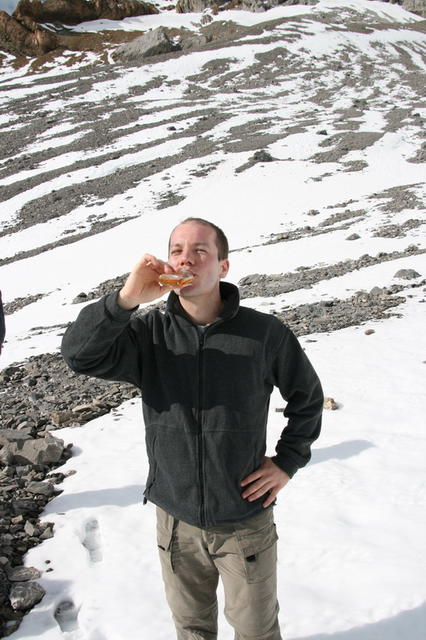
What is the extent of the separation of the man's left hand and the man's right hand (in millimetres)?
1042

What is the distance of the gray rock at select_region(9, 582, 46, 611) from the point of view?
3604mm

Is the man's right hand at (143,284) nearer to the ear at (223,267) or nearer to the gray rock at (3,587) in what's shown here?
the ear at (223,267)

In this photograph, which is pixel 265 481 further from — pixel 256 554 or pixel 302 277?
pixel 302 277

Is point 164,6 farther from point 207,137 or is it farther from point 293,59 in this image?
point 207,137

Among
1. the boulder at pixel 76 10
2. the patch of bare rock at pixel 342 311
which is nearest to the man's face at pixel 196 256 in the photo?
the patch of bare rock at pixel 342 311

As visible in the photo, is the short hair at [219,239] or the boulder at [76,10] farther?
the boulder at [76,10]

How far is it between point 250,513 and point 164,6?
393 feet

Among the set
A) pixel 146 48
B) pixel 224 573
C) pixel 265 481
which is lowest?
pixel 224 573

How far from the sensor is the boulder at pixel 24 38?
73.1 metres

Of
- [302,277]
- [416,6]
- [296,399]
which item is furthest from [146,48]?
[296,399]

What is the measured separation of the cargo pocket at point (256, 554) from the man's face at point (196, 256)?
4.00 ft

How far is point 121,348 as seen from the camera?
8.14ft

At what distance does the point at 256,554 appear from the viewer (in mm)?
2453

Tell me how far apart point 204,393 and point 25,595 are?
7.93ft
